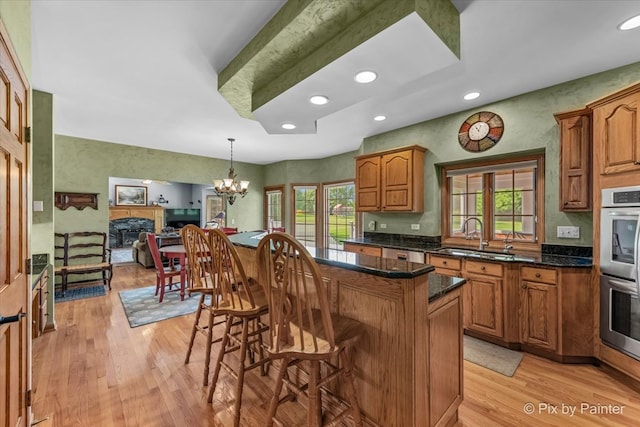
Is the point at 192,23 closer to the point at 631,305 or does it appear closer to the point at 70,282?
the point at 631,305

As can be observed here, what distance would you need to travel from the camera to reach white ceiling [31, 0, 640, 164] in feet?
6.03

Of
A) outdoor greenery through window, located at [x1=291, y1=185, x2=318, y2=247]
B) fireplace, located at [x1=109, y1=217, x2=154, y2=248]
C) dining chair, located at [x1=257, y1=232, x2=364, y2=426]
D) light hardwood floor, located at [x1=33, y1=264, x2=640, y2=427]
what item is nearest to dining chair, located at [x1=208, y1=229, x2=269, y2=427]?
light hardwood floor, located at [x1=33, y1=264, x2=640, y2=427]

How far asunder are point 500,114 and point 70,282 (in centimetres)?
704

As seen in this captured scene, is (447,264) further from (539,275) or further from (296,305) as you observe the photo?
(296,305)

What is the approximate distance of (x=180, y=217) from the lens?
11648mm

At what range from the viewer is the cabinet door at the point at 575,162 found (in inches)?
100.0

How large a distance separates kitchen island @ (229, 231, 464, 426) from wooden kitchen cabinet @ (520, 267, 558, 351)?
4.37 ft

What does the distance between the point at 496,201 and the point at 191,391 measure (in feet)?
12.2

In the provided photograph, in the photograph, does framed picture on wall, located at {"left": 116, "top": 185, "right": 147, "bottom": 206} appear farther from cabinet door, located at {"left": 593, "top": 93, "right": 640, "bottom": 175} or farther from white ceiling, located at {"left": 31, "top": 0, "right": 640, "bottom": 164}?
cabinet door, located at {"left": 593, "top": 93, "right": 640, "bottom": 175}

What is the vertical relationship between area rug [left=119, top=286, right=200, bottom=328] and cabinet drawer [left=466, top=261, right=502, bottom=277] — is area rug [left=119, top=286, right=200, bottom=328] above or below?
below

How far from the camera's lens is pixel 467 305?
2920 millimetres

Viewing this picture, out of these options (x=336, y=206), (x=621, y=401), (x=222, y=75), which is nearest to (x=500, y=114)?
(x=621, y=401)

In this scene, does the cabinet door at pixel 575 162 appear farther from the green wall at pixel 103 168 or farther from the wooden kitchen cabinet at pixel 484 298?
the green wall at pixel 103 168

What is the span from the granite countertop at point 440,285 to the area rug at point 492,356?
119cm
